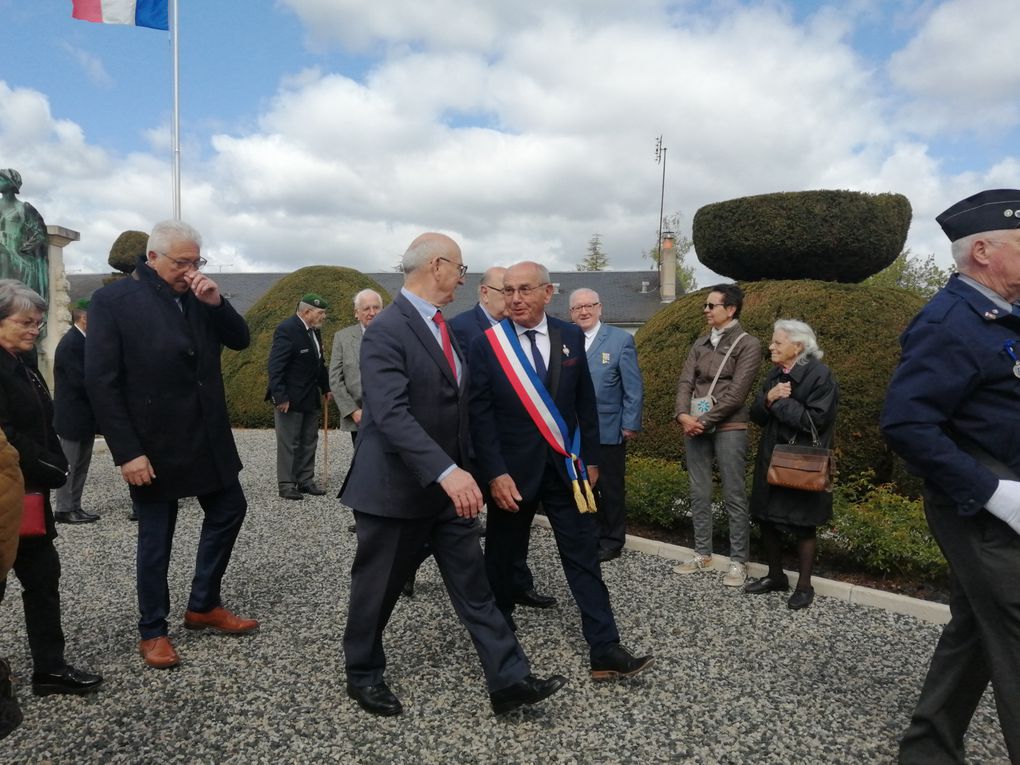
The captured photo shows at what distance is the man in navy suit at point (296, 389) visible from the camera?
7609mm

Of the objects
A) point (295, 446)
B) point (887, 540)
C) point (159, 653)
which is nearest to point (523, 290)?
point (159, 653)

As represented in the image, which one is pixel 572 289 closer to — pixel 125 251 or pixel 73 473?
pixel 125 251

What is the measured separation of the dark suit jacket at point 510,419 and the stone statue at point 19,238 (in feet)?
31.8

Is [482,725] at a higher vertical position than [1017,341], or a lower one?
lower

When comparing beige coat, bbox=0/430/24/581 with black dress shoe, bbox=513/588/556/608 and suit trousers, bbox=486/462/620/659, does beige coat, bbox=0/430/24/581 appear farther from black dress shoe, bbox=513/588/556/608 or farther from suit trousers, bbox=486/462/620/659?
black dress shoe, bbox=513/588/556/608

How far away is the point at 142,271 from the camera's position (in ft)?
11.6

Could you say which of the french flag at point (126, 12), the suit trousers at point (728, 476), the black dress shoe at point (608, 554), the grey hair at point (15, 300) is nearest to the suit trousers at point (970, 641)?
the suit trousers at point (728, 476)

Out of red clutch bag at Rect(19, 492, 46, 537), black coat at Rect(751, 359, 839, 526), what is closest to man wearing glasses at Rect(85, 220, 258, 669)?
red clutch bag at Rect(19, 492, 46, 537)

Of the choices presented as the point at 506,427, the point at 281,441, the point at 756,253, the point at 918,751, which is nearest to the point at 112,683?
the point at 506,427

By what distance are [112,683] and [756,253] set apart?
6.99 meters

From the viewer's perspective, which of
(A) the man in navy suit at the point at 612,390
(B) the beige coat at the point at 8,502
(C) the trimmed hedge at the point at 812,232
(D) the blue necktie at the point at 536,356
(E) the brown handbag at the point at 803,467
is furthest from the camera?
(C) the trimmed hedge at the point at 812,232

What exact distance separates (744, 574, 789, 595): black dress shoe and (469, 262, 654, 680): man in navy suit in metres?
1.37

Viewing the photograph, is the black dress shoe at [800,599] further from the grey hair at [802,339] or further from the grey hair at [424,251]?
the grey hair at [424,251]

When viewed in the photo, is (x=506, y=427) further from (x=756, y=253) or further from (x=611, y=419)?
(x=756, y=253)
